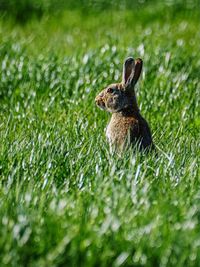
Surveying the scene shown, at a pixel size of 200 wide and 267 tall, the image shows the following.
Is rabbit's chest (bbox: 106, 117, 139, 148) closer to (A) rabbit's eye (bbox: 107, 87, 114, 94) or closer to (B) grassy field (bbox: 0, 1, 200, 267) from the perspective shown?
(B) grassy field (bbox: 0, 1, 200, 267)

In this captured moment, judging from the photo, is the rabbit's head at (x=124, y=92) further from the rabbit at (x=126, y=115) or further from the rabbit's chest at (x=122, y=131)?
the rabbit's chest at (x=122, y=131)

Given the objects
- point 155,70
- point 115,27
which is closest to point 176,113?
point 155,70

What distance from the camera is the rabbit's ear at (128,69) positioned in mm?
5698

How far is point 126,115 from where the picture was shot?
18.2ft

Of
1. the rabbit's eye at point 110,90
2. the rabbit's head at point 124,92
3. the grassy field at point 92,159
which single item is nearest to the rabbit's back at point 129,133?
the grassy field at point 92,159

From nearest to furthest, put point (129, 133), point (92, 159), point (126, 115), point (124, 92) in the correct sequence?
point (92, 159) < point (129, 133) < point (126, 115) < point (124, 92)

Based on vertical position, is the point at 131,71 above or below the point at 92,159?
above

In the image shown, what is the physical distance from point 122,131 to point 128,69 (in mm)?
568

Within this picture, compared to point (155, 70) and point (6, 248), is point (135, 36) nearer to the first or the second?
point (155, 70)

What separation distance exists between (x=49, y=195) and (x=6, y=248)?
2.33 ft

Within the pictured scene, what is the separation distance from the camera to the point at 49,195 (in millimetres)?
4312

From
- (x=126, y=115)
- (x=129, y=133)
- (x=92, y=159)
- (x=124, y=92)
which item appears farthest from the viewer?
(x=124, y=92)

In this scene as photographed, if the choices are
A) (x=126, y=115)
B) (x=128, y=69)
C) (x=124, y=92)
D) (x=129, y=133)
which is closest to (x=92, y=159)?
(x=129, y=133)

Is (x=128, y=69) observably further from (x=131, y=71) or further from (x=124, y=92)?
(x=124, y=92)
